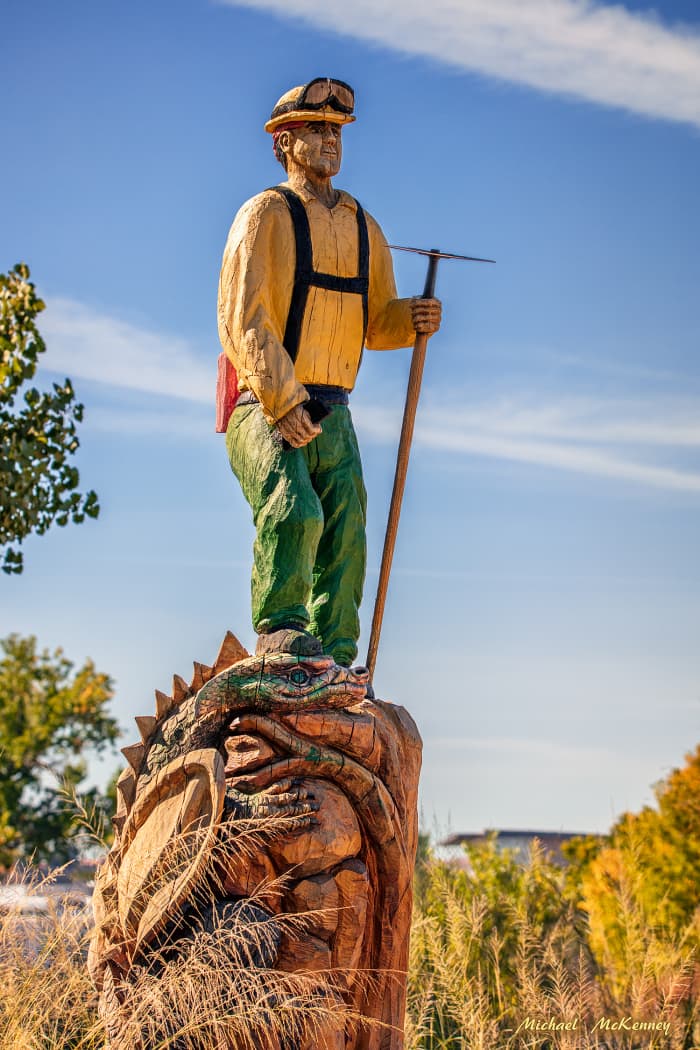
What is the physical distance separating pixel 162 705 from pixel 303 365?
1.57 m

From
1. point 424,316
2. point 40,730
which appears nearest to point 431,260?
point 424,316

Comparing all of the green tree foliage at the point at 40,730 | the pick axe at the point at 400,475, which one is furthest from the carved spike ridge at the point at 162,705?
the green tree foliage at the point at 40,730

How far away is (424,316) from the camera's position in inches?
271

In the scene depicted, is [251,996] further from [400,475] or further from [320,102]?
[320,102]

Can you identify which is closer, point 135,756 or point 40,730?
point 135,756

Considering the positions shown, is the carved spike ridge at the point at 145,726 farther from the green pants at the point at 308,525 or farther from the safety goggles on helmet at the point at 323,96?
the safety goggles on helmet at the point at 323,96

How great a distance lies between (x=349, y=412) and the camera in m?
6.74

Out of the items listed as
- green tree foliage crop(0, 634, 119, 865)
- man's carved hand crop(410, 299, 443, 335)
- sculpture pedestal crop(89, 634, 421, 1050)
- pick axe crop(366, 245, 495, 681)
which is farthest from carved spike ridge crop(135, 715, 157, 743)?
green tree foliage crop(0, 634, 119, 865)

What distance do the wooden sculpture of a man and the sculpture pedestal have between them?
14.2 inches

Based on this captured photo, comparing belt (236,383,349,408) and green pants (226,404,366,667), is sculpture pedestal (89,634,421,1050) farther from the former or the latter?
belt (236,383,349,408)

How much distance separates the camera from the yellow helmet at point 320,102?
662 centimetres

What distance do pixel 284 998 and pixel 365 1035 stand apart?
25.7 inches

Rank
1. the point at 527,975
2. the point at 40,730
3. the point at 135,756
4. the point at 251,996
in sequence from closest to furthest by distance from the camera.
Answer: the point at 251,996 < the point at 135,756 < the point at 527,975 < the point at 40,730

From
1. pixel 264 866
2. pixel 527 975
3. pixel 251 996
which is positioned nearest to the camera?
pixel 251 996
